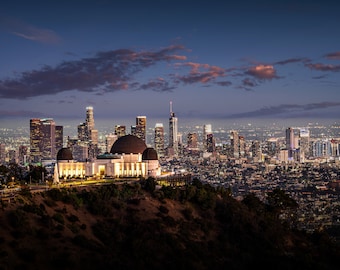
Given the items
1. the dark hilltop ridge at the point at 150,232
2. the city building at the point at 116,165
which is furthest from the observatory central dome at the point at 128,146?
the dark hilltop ridge at the point at 150,232

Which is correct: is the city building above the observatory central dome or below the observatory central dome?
below

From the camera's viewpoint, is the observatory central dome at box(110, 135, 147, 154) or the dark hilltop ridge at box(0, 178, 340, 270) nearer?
the dark hilltop ridge at box(0, 178, 340, 270)

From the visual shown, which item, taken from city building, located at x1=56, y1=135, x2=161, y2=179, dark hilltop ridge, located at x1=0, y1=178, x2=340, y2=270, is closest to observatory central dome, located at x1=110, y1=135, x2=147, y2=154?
city building, located at x1=56, y1=135, x2=161, y2=179

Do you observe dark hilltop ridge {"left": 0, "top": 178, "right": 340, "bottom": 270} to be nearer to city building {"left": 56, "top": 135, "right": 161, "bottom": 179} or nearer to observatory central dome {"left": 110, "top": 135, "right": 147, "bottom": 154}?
city building {"left": 56, "top": 135, "right": 161, "bottom": 179}

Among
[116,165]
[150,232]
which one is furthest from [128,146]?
[150,232]

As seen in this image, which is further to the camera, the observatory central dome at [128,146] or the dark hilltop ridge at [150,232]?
the observatory central dome at [128,146]

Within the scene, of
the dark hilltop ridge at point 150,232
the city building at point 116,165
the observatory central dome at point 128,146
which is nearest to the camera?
the dark hilltop ridge at point 150,232

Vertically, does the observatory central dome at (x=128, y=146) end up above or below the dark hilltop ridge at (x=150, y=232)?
above

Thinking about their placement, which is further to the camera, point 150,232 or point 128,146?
point 128,146

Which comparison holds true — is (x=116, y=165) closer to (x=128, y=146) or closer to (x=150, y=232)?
(x=128, y=146)

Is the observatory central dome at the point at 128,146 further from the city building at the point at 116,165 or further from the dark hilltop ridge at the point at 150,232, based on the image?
the dark hilltop ridge at the point at 150,232
